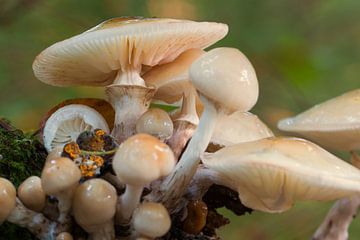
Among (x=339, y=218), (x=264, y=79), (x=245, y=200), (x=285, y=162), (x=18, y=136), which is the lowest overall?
(x=264, y=79)

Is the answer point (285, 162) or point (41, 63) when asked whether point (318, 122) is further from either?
point (41, 63)

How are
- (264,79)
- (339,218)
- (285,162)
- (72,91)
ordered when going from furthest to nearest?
(264,79) < (72,91) < (339,218) < (285,162)

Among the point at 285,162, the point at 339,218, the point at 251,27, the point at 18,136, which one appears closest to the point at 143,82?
the point at 18,136

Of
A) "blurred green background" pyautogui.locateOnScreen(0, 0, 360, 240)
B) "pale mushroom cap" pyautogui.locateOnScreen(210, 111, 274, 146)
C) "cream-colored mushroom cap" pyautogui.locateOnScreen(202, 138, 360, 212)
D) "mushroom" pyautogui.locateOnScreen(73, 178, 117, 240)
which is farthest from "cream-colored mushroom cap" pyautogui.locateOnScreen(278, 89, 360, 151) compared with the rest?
"blurred green background" pyautogui.locateOnScreen(0, 0, 360, 240)

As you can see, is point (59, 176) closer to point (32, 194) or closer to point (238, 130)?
point (32, 194)

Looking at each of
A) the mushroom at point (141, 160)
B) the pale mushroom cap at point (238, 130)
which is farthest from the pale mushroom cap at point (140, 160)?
the pale mushroom cap at point (238, 130)

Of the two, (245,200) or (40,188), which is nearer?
(40,188)
